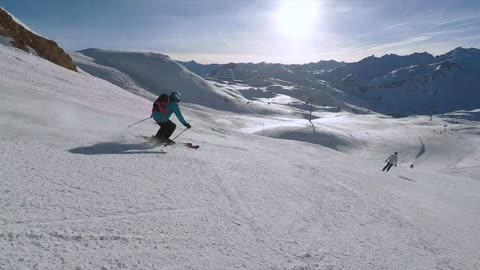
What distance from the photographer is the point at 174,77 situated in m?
100

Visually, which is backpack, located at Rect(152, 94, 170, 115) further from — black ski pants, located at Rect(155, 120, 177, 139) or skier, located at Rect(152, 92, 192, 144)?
black ski pants, located at Rect(155, 120, 177, 139)

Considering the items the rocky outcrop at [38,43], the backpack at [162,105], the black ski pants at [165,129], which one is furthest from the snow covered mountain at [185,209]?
the rocky outcrop at [38,43]

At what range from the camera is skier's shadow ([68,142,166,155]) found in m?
8.51

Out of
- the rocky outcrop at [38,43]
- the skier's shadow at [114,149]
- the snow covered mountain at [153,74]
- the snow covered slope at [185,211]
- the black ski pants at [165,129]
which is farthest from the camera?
the snow covered mountain at [153,74]

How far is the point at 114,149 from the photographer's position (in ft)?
30.9

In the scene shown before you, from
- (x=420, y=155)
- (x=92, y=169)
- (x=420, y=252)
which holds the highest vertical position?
(x=92, y=169)

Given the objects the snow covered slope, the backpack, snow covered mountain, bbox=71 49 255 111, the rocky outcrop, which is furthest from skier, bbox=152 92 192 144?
snow covered mountain, bbox=71 49 255 111

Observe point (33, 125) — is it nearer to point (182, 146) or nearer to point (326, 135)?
point (182, 146)

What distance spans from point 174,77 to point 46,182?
96643mm

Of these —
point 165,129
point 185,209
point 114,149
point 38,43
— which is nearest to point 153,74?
point 38,43

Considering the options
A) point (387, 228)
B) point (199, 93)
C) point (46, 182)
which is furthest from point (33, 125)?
point (199, 93)

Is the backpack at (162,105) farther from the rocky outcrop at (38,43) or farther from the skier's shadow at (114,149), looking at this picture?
the rocky outcrop at (38,43)

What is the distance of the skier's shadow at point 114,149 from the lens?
335 inches

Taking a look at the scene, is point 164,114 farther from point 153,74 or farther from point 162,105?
point 153,74
